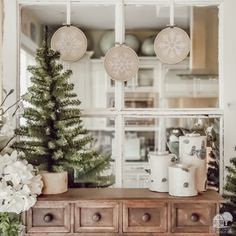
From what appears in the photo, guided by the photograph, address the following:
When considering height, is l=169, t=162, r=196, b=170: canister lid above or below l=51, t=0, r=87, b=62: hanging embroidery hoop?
below

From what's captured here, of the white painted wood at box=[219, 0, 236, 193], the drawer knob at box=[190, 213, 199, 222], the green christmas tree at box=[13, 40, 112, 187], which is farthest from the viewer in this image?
the white painted wood at box=[219, 0, 236, 193]

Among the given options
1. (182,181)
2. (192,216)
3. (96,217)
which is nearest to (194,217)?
(192,216)

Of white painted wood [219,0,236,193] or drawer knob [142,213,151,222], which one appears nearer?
drawer knob [142,213,151,222]

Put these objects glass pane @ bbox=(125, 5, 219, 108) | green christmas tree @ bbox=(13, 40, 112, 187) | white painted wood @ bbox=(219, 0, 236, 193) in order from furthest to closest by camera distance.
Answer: glass pane @ bbox=(125, 5, 219, 108) < white painted wood @ bbox=(219, 0, 236, 193) < green christmas tree @ bbox=(13, 40, 112, 187)

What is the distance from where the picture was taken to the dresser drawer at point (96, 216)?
6.30 ft

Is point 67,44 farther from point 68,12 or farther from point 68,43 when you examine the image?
point 68,12

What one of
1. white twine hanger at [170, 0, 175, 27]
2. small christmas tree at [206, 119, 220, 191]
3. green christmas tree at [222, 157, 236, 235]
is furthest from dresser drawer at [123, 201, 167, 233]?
white twine hanger at [170, 0, 175, 27]

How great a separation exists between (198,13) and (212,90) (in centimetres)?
43

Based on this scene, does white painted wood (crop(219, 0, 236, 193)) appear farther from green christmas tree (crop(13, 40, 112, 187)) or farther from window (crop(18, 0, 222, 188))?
green christmas tree (crop(13, 40, 112, 187))

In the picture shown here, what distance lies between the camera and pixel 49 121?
203 centimetres

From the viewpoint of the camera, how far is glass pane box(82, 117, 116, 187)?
233 cm

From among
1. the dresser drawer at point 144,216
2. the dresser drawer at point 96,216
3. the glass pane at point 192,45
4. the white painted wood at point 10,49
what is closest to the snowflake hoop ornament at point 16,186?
the dresser drawer at point 96,216

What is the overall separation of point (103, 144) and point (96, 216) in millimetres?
Result: 662

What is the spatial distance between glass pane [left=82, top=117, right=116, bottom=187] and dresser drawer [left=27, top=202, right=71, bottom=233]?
427mm
